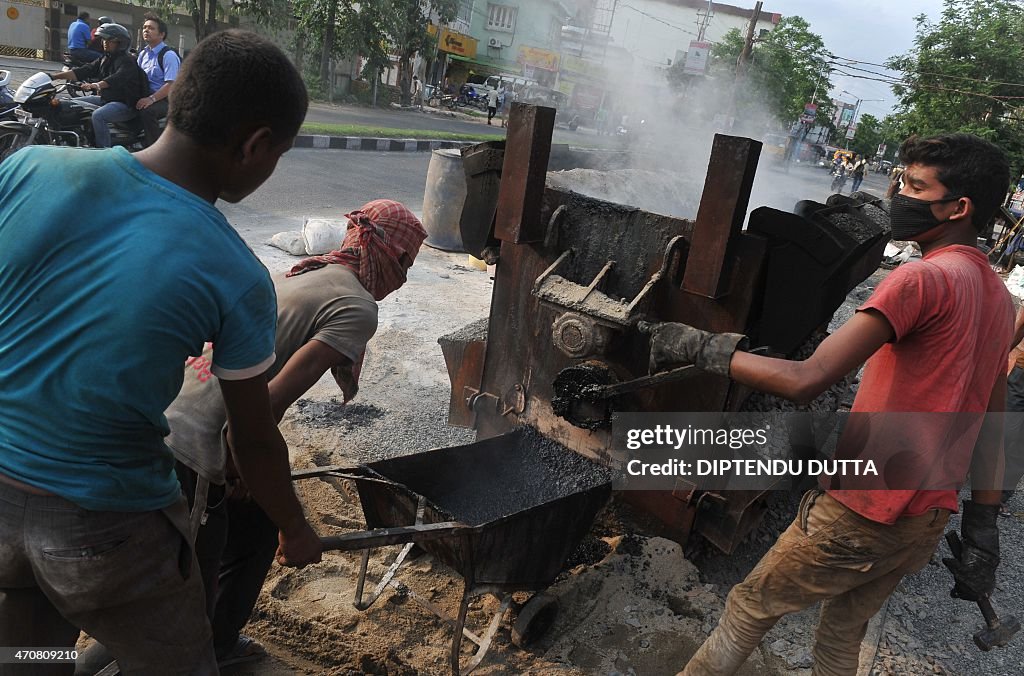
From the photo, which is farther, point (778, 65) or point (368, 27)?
point (778, 65)

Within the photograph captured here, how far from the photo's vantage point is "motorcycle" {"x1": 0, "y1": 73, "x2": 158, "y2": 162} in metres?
7.10

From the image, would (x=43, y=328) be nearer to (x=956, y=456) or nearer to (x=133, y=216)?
(x=133, y=216)

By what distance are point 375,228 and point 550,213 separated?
1.06m

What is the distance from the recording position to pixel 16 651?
1483 millimetres

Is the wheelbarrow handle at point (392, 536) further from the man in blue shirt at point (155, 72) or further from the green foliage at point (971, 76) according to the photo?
the green foliage at point (971, 76)

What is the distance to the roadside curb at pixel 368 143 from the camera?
13352mm

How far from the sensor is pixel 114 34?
24.1 feet

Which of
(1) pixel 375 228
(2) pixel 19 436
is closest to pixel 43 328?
(2) pixel 19 436

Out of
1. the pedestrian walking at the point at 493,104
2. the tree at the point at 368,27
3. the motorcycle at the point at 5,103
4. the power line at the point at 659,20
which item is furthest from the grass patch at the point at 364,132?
the pedestrian walking at the point at 493,104

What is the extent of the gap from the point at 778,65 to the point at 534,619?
27184mm

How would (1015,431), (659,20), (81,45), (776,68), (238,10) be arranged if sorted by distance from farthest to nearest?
(776,68) → (238,10) → (659,20) → (81,45) → (1015,431)

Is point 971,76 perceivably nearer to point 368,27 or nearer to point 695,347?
point 368,27

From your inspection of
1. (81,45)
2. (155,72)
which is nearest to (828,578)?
(155,72)

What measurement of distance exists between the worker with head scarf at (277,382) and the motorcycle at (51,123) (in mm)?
6296
